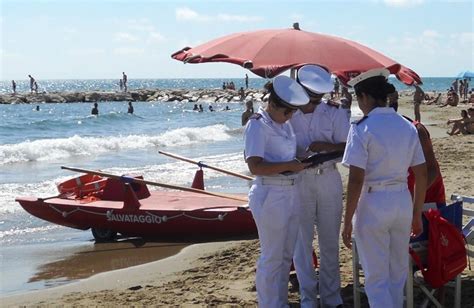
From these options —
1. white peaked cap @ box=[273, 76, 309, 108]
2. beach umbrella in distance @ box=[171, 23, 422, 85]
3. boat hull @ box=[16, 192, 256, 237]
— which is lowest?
boat hull @ box=[16, 192, 256, 237]

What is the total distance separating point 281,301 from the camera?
177 inches

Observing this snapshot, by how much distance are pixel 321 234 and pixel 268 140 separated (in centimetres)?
96

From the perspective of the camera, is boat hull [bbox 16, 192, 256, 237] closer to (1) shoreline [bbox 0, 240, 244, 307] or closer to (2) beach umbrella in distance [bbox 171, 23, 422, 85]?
(1) shoreline [bbox 0, 240, 244, 307]

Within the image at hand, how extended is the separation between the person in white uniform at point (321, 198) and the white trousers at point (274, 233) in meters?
0.34

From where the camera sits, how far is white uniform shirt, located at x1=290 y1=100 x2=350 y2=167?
4836 mm

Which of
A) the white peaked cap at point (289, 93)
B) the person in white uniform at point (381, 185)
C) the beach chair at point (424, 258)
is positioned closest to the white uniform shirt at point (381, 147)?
the person in white uniform at point (381, 185)

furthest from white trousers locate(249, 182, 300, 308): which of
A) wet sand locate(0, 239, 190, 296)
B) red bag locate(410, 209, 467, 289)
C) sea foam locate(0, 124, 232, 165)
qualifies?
sea foam locate(0, 124, 232, 165)

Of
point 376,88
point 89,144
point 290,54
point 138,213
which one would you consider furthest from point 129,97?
point 376,88

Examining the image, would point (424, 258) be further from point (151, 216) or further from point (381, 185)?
point (151, 216)

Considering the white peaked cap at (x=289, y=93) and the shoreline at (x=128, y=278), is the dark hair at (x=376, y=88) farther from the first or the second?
the shoreline at (x=128, y=278)

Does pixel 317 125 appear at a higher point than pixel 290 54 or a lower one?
lower

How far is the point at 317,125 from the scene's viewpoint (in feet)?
15.9

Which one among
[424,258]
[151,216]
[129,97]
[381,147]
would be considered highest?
[381,147]

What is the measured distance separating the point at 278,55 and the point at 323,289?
1.81m
